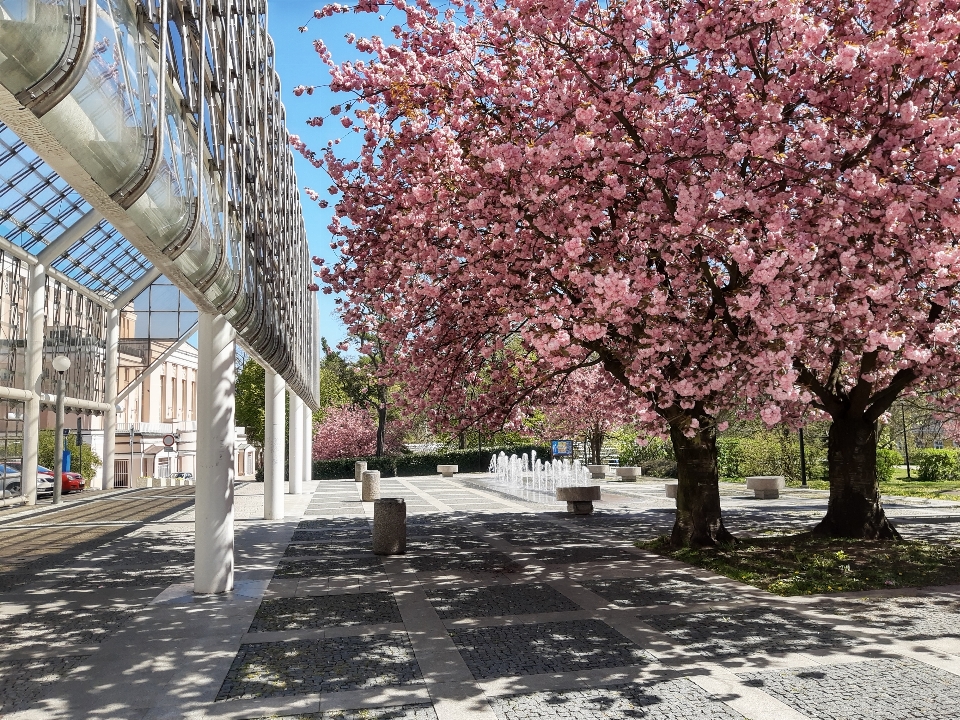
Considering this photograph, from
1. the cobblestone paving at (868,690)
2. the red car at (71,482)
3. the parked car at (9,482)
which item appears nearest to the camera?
the cobblestone paving at (868,690)

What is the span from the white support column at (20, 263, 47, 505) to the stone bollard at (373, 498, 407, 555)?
1782cm

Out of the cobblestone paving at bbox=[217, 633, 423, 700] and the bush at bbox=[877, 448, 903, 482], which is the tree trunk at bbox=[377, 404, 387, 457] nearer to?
the bush at bbox=[877, 448, 903, 482]

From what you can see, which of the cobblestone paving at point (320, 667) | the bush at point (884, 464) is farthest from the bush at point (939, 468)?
the cobblestone paving at point (320, 667)

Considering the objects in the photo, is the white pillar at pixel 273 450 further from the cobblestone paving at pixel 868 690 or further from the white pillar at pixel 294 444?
the cobblestone paving at pixel 868 690

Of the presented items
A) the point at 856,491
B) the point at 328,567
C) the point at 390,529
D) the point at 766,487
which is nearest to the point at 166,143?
the point at 328,567

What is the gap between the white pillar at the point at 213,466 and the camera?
9.08 m

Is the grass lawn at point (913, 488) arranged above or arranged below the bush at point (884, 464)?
below

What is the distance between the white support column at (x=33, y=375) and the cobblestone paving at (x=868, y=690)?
25.2 m

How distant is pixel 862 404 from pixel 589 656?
8.84 metres

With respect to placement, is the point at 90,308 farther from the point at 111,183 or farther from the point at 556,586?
Result: the point at 111,183

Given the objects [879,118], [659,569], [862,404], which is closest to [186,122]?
[879,118]

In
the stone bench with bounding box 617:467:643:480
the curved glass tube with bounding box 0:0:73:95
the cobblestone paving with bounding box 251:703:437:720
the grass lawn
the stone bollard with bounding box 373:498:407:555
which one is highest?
the curved glass tube with bounding box 0:0:73:95

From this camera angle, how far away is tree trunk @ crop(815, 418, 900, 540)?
12.8m

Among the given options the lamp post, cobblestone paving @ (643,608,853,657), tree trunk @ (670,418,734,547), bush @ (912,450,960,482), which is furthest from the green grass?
bush @ (912,450,960,482)
